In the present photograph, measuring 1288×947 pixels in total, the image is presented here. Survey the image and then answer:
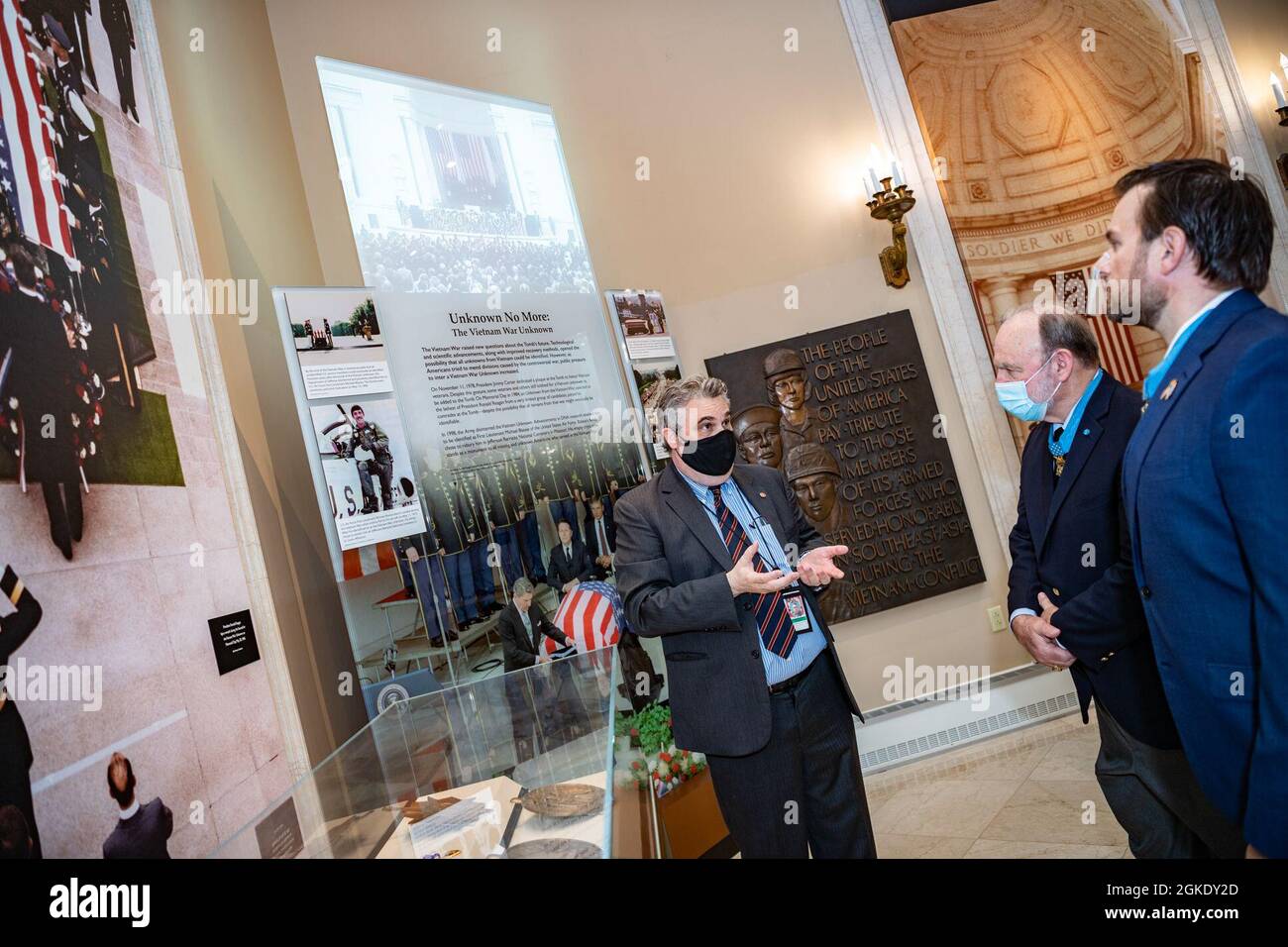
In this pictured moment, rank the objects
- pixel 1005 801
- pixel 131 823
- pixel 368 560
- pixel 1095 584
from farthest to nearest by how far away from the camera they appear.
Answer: pixel 1005 801, pixel 368 560, pixel 1095 584, pixel 131 823

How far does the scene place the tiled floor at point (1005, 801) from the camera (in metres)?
3.46

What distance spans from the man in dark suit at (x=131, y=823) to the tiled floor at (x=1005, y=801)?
2.77m

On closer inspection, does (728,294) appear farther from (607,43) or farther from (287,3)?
(287,3)

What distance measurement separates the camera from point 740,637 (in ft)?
7.91

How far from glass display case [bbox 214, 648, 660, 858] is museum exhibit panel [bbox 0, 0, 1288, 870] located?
0.05ft

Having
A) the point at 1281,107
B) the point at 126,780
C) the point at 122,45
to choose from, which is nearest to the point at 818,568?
the point at 126,780

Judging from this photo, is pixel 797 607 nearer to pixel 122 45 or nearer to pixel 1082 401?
pixel 1082 401

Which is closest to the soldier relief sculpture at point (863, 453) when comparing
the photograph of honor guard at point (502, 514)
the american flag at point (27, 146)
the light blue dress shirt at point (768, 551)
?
the photograph of honor guard at point (502, 514)

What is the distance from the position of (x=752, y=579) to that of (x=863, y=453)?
3.31 meters

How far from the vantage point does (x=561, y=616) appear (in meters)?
4.30

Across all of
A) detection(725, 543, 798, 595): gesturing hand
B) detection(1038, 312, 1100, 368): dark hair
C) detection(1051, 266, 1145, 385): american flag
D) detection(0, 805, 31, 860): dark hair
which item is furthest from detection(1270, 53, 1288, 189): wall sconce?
detection(0, 805, 31, 860): dark hair

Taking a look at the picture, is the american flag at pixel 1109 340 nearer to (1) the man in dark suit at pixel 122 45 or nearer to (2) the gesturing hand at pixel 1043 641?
(2) the gesturing hand at pixel 1043 641

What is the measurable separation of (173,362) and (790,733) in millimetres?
2233
